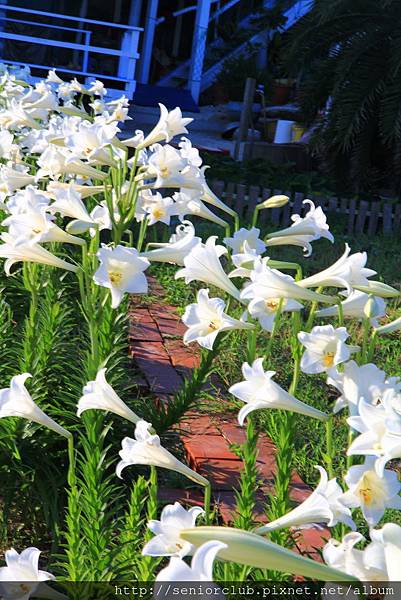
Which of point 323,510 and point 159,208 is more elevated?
point 159,208

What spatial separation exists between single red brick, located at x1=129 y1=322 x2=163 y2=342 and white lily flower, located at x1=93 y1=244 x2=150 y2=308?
2.44 meters

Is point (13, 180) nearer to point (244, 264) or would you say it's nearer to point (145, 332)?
point (244, 264)

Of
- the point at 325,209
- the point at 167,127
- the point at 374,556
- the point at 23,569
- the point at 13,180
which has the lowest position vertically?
the point at 325,209

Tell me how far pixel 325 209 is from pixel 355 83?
→ 155 centimetres

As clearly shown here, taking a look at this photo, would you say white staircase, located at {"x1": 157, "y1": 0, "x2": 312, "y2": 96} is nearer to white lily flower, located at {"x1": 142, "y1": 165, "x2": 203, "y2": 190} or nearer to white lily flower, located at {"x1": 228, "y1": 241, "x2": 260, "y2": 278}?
white lily flower, located at {"x1": 142, "y1": 165, "x2": 203, "y2": 190}

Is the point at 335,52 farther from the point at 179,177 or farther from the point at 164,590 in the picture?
the point at 164,590

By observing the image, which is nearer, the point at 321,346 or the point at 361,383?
the point at 361,383

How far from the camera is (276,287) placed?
213 centimetres

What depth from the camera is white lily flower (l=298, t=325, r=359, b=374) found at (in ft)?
6.71

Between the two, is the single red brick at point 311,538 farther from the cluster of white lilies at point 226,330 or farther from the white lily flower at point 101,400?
the white lily flower at point 101,400

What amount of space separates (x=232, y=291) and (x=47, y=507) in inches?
38.4

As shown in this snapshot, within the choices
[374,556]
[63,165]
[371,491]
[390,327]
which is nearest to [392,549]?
[374,556]

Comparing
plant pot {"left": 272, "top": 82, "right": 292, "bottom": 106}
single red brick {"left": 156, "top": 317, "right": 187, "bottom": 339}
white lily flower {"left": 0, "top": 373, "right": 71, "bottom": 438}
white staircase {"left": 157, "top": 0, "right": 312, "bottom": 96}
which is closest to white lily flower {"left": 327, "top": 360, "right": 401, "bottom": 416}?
white lily flower {"left": 0, "top": 373, "right": 71, "bottom": 438}

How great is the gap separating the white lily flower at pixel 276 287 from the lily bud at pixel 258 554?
2.71 feet
